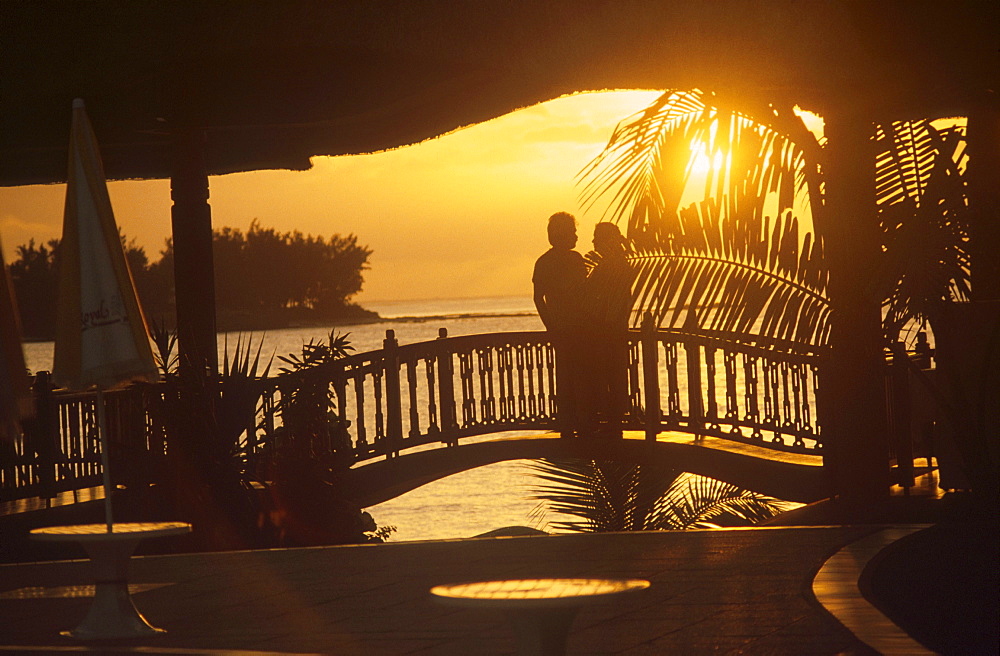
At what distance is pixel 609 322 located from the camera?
863cm

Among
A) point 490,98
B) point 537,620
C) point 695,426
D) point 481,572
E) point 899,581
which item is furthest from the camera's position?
point 695,426

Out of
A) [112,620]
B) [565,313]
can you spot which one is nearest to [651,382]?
[565,313]

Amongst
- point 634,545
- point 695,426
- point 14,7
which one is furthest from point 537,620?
point 695,426

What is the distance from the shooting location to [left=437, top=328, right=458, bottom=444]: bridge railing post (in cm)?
1312

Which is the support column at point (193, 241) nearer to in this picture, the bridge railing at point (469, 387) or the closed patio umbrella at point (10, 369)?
the bridge railing at point (469, 387)

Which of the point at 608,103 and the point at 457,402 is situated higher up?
the point at 608,103

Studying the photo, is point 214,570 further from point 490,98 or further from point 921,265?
point 490,98

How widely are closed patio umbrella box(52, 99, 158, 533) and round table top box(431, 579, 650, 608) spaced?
2451mm

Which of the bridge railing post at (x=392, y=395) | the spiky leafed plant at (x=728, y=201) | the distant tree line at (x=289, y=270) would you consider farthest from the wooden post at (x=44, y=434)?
the distant tree line at (x=289, y=270)

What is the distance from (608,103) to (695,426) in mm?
4772

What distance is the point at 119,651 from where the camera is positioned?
16.7 ft

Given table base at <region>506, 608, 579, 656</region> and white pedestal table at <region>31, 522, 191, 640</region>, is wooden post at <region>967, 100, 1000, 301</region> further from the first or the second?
white pedestal table at <region>31, 522, 191, 640</region>

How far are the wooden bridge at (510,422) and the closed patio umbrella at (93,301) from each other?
422 centimetres

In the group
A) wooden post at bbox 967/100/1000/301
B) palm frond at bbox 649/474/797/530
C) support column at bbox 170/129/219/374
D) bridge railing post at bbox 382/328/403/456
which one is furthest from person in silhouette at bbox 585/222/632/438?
support column at bbox 170/129/219/374
